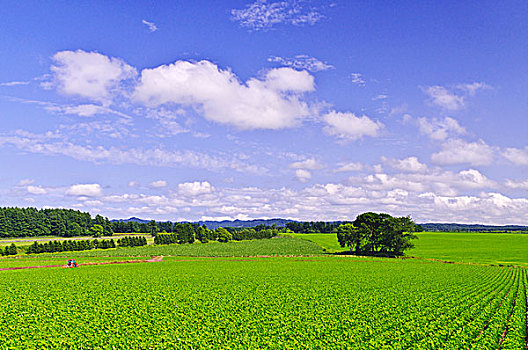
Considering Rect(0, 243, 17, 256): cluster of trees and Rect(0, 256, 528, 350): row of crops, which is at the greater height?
Rect(0, 256, 528, 350): row of crops

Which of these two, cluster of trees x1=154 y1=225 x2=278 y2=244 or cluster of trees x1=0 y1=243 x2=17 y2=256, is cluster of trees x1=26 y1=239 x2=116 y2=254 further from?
cluster of trees x1=154 y1=225 x2=278 y2=244

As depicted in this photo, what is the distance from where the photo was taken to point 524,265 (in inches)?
3088

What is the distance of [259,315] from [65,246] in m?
106

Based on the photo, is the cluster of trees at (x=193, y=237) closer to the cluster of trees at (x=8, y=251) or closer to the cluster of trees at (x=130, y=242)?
the cluster of trees at (x=130, y=242)

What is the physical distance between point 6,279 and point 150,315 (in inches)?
1271

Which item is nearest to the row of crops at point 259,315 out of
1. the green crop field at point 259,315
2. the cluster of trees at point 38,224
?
the green crop field at point 259,315

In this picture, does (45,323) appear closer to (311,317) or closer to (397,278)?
(311,317)

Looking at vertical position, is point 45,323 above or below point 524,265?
above

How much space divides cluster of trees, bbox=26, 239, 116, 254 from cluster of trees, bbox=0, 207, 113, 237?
62.7 metres

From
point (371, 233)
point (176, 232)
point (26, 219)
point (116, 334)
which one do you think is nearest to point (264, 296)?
point (116, 334)

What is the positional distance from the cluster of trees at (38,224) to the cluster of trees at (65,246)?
206 ft

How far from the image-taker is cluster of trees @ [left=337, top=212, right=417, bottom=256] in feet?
302

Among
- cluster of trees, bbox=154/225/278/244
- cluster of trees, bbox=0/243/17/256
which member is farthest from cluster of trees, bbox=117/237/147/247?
cluster of trees, bbox=0/243/17/256

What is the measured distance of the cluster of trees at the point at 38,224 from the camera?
16325 centimetres
